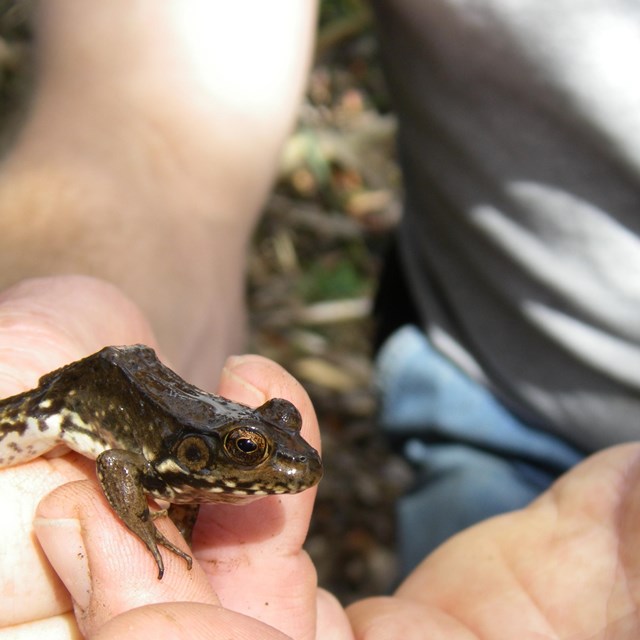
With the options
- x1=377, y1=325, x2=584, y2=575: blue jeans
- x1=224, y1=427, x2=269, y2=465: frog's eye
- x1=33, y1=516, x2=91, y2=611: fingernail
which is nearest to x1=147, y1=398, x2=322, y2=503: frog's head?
x1=224, y1=427, x2=269, y2=465: frog's eye

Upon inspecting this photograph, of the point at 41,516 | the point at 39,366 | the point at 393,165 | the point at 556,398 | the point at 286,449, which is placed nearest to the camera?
the point at 41,516

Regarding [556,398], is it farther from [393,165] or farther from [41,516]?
[393,165]

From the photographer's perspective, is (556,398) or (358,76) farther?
(358,76)

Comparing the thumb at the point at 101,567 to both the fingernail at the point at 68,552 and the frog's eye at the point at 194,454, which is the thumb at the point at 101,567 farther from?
the frog's eye at the point at 194,454

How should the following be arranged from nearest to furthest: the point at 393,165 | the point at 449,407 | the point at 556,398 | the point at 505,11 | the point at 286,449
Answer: the point at 286,449, the point at 505,11, the point at 556,398, the point at 449,407, the point at 393,165

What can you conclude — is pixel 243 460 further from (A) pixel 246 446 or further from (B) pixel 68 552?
(B) pixel 68 552

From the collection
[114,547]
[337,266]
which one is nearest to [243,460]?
[114,547]

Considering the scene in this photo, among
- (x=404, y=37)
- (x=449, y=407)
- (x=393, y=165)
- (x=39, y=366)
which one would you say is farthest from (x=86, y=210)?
(x=393, y=165)
